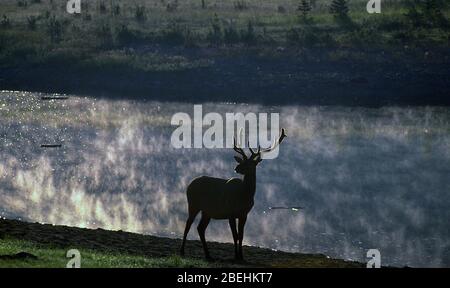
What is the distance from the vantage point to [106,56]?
223ft

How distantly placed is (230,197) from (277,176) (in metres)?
17.4

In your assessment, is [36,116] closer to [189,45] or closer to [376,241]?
[189,45]

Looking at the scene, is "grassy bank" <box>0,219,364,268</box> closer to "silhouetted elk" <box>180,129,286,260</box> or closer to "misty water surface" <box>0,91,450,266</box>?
"silhouetted elk" <box>180,129,286,260</box>

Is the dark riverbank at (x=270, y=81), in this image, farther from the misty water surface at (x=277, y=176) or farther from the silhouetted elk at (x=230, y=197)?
the silhouetted elk at (x=230, y=197)

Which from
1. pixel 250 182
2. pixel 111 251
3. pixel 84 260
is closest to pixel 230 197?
pixel 250 182

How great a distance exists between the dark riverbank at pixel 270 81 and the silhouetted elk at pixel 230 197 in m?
37.3

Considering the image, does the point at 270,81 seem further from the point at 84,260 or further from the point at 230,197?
the point at 84,260

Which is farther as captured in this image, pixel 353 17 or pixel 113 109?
pixel 353 17

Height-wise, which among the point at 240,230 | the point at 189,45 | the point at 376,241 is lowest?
the point at 376,241

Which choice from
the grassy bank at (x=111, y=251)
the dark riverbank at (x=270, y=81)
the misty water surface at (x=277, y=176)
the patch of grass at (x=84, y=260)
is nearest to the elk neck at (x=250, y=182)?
the grassy bank at (x=111, y=251)

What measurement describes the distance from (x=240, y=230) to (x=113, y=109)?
36662 mm

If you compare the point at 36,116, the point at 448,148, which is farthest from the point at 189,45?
the point at 448,148

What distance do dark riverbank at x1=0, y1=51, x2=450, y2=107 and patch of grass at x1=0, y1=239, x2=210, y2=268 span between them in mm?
38578
